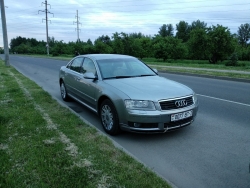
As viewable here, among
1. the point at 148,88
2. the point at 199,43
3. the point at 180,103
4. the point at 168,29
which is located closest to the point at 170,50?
the point at 199,43

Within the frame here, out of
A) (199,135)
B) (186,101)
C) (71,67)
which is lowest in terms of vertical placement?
(199,135)

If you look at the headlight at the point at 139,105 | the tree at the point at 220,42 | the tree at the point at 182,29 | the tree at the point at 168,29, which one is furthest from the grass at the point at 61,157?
the tree at the point at 168,29

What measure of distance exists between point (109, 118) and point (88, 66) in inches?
69.7

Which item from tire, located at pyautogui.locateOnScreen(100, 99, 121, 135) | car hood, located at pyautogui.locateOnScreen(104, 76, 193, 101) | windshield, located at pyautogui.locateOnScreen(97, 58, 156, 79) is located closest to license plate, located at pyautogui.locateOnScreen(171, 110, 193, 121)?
car hood, located at pyautogui.locateOnScreen(104, 76, 193, 101)

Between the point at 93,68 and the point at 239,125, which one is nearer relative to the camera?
the point at 239,125

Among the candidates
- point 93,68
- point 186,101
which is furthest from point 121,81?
point 186,101

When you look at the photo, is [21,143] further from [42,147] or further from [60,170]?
[60,170]

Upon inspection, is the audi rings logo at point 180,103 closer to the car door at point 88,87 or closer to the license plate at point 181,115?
the license plate at point 181,115

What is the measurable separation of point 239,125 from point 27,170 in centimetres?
428

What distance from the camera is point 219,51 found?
37.8m

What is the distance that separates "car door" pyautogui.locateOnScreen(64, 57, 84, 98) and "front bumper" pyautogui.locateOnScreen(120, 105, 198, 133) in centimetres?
237

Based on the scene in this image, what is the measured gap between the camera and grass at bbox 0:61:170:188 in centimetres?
281

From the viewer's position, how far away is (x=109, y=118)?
4.54m

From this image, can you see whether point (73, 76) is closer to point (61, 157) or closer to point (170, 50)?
point (61, 157)
